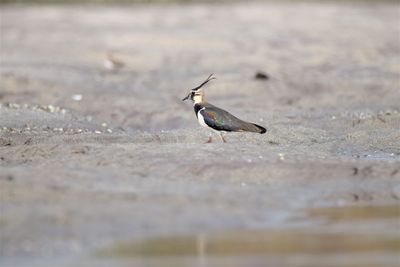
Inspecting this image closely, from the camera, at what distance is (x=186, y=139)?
1385 centimetres

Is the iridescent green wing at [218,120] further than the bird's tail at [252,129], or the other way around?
the bird's tail at [252,129]

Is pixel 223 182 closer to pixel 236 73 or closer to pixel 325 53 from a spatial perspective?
pixel 236 73

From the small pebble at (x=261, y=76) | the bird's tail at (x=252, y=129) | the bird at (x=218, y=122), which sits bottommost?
the small pebble at (x=261, y=76)

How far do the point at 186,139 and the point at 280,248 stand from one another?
17.2ft

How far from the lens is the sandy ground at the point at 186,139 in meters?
9.45

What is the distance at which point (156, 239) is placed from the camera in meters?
9.05

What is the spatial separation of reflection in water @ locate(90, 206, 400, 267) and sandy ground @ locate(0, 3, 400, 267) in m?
0.04

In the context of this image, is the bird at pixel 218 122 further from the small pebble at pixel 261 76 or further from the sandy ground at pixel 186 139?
the small pebble at pixel 261 76

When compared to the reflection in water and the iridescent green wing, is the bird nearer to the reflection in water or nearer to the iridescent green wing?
the iridescent green wing

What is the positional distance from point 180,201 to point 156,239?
1090 millimetres

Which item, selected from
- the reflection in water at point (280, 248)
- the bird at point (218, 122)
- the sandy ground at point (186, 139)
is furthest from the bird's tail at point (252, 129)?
the reflection in water at point (280, 248)

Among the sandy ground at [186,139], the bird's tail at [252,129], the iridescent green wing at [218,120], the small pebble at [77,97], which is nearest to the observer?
the sandy ground at [186,139]

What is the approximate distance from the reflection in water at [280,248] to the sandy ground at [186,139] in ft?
0.14

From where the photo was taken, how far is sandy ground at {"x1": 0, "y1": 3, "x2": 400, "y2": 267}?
9.45 meters
